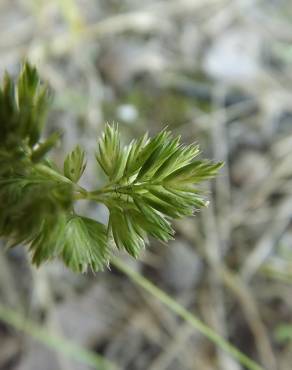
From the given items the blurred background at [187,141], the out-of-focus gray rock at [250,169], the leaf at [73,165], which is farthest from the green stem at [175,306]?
the out-of-focus gray rock at [250,169]

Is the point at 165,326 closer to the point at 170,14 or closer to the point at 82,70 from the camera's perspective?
the point at 82,70

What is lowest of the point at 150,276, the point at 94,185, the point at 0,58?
the point at 150,276

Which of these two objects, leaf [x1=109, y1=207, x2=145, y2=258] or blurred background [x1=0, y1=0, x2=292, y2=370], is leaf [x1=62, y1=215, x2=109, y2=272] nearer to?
leaf [x1=109, y1=207, x2=145, y2=258]

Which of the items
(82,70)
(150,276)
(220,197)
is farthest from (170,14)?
(150,276)

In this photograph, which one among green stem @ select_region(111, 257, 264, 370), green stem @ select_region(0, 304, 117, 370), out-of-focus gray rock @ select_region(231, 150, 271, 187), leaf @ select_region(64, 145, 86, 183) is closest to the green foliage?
leaf @ select_region(64, 145, 86, 183)

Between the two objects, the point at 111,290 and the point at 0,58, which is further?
the point at 0,58
